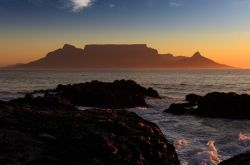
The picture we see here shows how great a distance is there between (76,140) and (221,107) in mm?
28650

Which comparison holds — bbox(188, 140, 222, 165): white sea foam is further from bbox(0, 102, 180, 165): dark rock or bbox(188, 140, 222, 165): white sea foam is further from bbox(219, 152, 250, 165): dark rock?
bbox(219, 152, 250, 165): dark rock

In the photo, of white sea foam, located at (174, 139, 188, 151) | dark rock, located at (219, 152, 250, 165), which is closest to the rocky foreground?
dark rock, located at (219, 152, 250, 165)

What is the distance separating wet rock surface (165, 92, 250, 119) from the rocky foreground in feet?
81.7

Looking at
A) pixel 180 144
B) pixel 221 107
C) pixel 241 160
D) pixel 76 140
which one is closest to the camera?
pixel 241 160

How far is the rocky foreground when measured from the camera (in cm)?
854

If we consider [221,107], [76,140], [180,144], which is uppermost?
[76,140]

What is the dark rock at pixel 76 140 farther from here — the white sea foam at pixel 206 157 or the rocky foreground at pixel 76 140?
the white sea foam at pixel 206 157

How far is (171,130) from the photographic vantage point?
2555cm

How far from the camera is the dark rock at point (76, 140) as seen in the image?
28.0 feet

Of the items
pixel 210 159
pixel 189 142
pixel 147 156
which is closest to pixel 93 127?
pixel 147 156

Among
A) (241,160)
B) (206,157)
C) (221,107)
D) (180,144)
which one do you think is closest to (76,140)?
(241,160)

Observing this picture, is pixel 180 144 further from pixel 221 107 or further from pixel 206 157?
pixel 221 107

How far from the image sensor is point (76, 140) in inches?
363

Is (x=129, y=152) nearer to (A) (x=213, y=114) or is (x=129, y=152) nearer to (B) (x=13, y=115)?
(B) (x=13, y=115)
